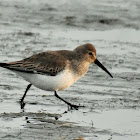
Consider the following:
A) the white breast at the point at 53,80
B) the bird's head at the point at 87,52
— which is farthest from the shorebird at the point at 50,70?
the bird's head at the point at 87,52

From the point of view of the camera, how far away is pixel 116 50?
1405cm

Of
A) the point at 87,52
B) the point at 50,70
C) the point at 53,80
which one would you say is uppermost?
the point at 87,52

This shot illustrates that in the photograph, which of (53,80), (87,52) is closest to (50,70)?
(53,80)

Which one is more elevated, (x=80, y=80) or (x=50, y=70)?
(x=50, y=70)

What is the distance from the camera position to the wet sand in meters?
7.58

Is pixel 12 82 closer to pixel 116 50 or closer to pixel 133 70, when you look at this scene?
pixel 133 70

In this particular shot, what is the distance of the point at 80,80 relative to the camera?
10961 mm

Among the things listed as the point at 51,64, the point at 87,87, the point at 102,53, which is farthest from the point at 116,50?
the point at 51,64

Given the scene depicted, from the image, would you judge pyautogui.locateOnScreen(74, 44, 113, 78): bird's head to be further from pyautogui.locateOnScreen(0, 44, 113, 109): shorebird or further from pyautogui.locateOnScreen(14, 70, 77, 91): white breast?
pyautogui.locateOnScreen(14, 70, 77, 91): white breast

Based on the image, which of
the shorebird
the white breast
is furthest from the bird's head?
the white breast

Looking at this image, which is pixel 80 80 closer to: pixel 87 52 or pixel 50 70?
pixel 87 52

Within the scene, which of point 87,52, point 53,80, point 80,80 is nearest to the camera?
point 53,80

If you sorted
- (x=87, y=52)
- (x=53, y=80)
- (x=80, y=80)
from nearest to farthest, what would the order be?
(x=53, y=80)
(x=87, y=52)
(x=80, y=80)

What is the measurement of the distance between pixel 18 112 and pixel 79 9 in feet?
40.2
